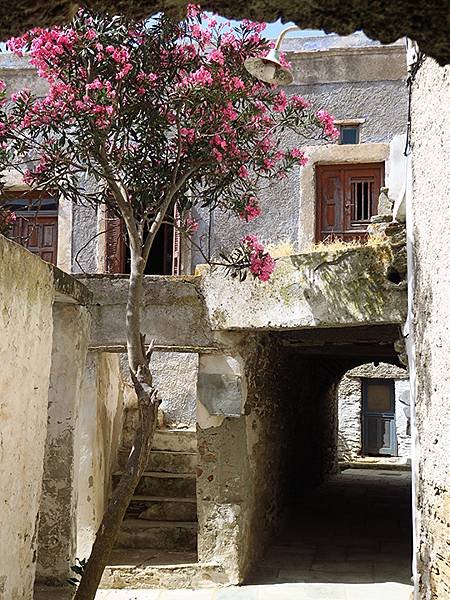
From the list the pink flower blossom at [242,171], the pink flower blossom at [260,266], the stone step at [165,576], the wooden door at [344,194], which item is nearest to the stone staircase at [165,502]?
the stone step at [165,576]

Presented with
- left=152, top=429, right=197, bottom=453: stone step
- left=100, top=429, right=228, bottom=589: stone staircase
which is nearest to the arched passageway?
left=100, top=429, right=228, bottom=589: stone staircase

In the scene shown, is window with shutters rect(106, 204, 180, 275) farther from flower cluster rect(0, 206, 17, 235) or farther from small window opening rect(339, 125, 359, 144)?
flower cluster rect(0, 206, 17, 235)

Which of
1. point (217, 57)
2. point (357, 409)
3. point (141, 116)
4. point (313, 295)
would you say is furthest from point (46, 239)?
point (357, 409)

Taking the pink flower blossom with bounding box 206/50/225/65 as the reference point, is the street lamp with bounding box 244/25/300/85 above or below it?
below

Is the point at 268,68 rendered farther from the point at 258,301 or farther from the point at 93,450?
the point at 93,450

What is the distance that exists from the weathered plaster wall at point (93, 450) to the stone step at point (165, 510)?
17.2 inches

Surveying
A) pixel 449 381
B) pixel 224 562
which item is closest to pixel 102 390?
pixel 224 562

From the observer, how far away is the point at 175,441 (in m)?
10.4

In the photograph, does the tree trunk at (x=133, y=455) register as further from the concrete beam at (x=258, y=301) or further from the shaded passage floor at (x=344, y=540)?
the shaded passage floor at (x=344, y=540)

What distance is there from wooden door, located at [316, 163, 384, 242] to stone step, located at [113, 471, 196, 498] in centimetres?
369

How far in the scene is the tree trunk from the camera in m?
4.60

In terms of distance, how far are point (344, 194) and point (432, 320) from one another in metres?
5.80

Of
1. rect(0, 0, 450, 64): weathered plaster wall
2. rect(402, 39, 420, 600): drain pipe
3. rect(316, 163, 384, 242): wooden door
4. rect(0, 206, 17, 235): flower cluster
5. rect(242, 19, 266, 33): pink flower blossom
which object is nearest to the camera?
rect(0, 0, 450, 64): weathered plaster wall

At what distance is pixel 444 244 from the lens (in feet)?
15.4
